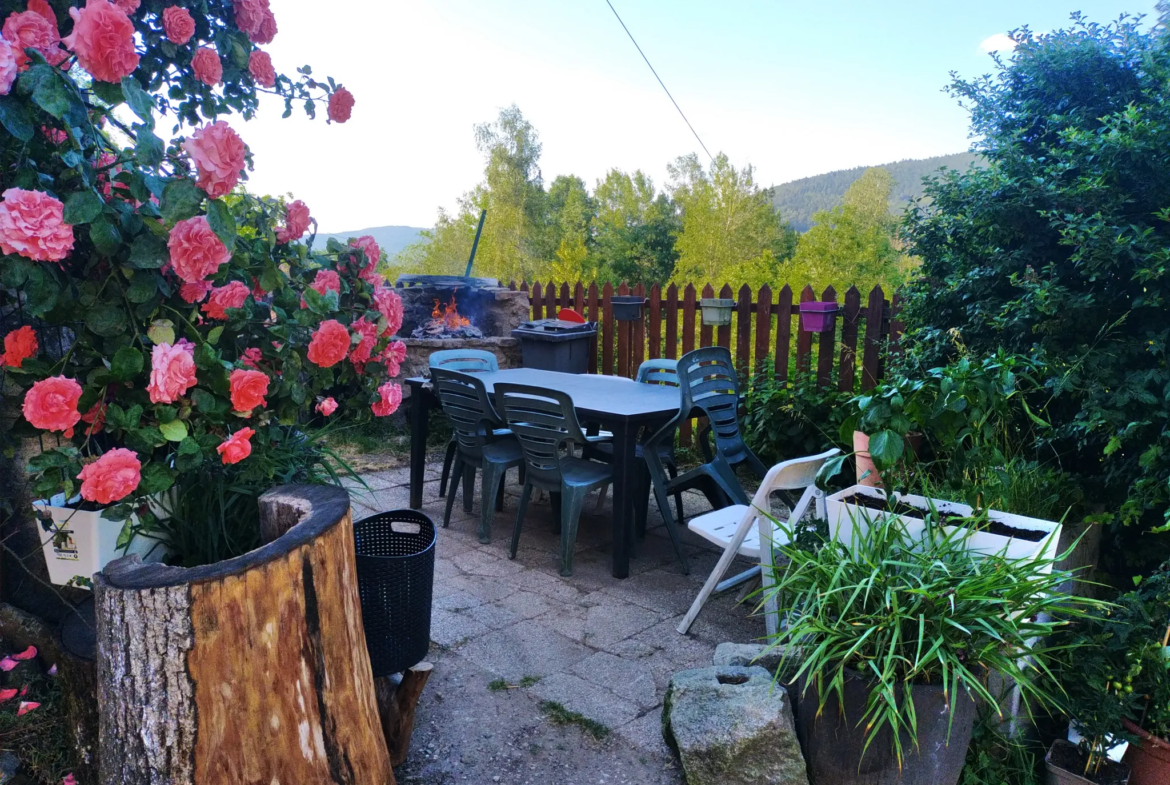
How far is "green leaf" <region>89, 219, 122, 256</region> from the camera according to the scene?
1.38 meters

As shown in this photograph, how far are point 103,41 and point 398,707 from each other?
170 centimetres

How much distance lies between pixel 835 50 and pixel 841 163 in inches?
1388

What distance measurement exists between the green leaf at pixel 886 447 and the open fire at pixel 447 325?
5278 millimetres

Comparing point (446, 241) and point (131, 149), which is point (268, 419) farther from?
point (446, 241)

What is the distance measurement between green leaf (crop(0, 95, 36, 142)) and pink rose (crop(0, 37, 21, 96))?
0.10 feet

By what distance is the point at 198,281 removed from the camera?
5.20ft

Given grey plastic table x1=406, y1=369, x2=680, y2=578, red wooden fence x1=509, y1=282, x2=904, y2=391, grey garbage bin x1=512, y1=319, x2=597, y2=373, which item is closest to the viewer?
grey plastic table x1=406, y1=369, x2=680, y2=578

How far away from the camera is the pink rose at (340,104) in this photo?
2.09 m

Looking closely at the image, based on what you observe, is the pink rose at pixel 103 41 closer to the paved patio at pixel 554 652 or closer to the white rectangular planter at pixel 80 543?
the white rectangular planter at pixel 80 543

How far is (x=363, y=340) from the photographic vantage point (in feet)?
6.78

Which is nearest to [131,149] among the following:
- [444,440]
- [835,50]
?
[444,440]

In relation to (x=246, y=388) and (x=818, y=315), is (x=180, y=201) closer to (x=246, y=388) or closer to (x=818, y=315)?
(x=246, y=388)

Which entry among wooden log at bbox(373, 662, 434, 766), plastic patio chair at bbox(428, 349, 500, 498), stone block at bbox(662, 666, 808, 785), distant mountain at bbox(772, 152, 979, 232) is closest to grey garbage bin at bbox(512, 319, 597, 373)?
plastic patio chair at bbox(428, 349, 500, 498)

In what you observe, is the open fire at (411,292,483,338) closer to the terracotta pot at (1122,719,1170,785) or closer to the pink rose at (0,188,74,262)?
the pink rose at (0,188,74,262)
